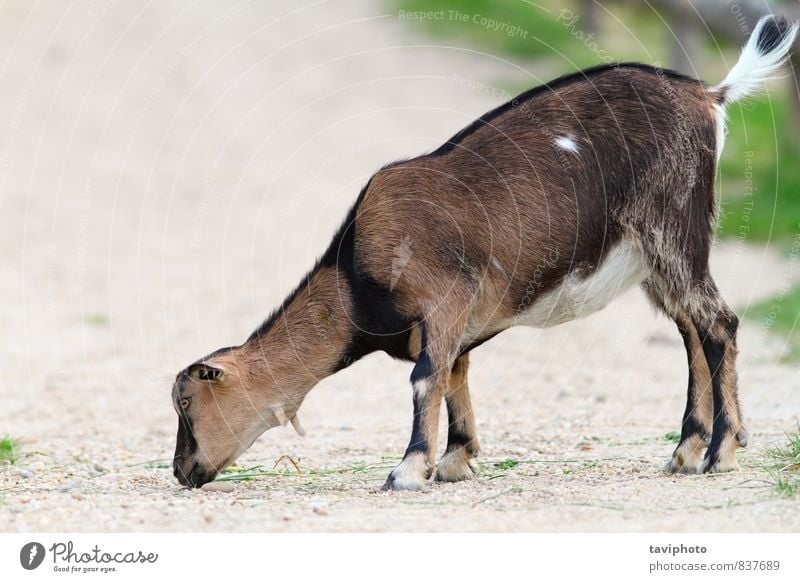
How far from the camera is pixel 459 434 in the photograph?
750 centimetres

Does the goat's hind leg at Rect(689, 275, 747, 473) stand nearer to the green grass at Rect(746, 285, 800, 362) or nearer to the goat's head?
the goat's head

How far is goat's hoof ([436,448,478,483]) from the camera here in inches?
292

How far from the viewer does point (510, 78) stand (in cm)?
2061

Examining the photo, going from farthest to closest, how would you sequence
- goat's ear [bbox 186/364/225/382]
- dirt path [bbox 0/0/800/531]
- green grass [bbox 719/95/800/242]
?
green grass [bbox 719/95/800/242] < goat's ear [bbox 186/364/225/382] < dirt path [bbox 0/0/800/531]

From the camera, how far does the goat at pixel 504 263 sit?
6977 mm

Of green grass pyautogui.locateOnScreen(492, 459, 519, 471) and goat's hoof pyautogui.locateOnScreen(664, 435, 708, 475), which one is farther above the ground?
goat's hoof pyautogui.locateOnScreen(664, 435, 708, 475)

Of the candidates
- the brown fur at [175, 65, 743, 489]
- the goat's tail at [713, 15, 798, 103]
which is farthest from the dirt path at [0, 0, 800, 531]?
the goat's tail at [713, 15, 798, 103]

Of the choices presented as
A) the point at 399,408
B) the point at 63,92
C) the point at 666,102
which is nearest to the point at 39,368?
the point at 399,408

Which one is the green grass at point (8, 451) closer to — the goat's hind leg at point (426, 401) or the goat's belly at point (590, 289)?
the goat's hind leg at point (426, 401)

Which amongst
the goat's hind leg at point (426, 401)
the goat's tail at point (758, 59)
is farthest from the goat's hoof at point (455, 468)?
the goat's tail at point (758, 59)

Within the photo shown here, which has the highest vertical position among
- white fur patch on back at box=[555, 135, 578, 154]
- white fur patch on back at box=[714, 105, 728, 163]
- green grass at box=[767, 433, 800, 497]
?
white fur patch on back at box=[714, 105, 728, 163]

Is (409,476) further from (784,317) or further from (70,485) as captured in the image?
(784,317)

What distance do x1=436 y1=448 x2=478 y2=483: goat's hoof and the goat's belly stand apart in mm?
870

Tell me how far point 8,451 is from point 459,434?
2950mm
